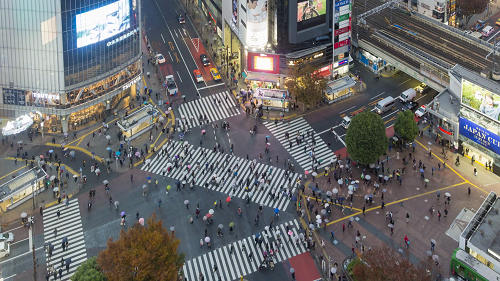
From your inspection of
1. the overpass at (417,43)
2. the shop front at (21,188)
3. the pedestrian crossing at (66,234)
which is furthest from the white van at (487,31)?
the shop front at (21,188)

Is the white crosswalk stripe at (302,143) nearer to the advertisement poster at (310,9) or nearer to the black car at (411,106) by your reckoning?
the black car at (411,106)

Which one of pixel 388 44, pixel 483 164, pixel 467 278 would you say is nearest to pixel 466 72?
pixel 483 164

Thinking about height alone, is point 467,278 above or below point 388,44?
below

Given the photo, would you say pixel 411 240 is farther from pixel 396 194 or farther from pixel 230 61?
pixel 230 61

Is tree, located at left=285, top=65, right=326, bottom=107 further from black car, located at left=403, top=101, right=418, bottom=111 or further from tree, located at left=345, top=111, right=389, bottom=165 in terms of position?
black car, located at left=403, top=101, right=418, bottom=111

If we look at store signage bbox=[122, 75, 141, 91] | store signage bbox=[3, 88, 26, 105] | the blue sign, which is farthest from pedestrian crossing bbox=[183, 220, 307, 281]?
store signage bbox=[3, 88, 26, 105]

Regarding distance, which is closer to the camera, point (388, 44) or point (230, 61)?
point (388, 44)
